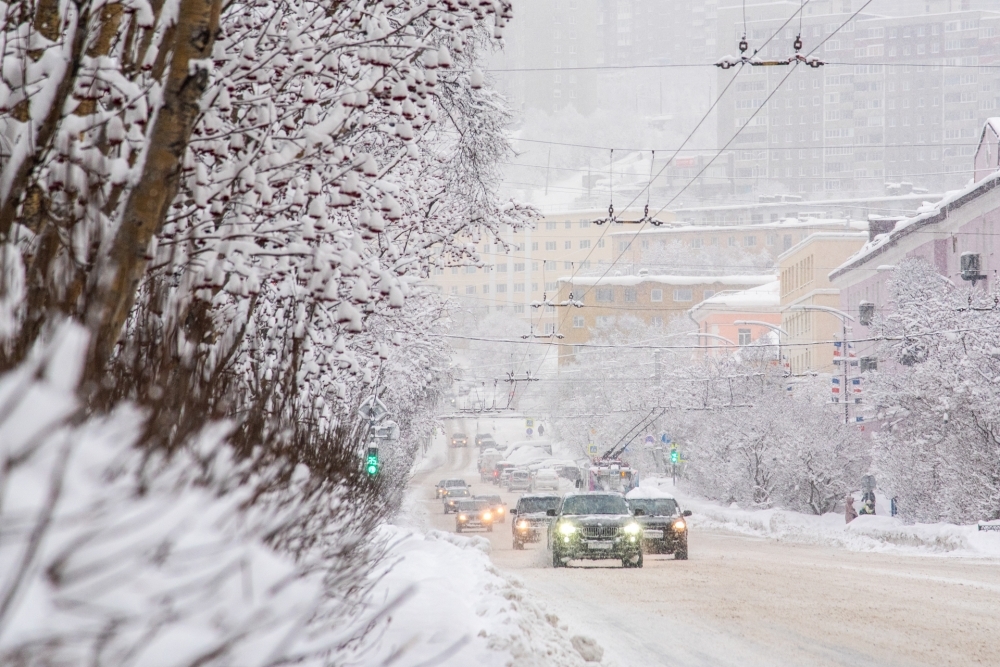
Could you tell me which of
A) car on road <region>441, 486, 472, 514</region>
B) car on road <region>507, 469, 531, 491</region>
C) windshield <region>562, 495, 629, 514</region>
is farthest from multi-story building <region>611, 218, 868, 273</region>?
windshield <region>562, 495, 629, 514</region>

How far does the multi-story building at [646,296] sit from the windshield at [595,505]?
122145mm

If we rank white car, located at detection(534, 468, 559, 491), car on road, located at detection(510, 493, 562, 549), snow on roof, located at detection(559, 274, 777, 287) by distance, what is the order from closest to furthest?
car on road, located at detection(510, 493, 562, 549)
white car, located at detection(534, 468, 559, 491)
snow on roof, located at detection(559, 274, 777, 287)

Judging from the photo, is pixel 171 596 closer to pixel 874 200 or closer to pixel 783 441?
pixel 783 441

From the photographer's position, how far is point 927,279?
166 feet

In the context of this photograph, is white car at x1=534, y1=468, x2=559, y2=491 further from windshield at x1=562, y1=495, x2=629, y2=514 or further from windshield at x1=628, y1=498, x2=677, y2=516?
windshield at x1=562, y1=495, x2=629, y2=514

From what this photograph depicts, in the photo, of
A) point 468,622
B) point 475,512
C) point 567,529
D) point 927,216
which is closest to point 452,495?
point 475,512

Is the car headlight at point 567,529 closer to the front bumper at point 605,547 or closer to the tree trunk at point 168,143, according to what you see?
the front bumper at point 605,547

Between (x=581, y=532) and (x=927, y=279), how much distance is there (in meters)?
30.0

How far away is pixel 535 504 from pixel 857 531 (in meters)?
11.7

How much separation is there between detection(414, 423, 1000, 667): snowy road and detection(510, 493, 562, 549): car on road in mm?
5770

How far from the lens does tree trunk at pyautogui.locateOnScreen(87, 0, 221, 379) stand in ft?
18.3

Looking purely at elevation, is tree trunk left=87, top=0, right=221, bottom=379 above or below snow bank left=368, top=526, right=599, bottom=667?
above

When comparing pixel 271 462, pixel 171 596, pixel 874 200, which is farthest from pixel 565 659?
pixel 874 200

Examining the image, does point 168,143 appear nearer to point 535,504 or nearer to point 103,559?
point 103,559
